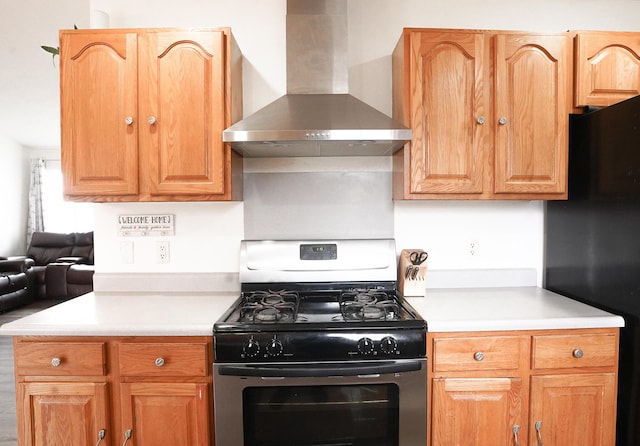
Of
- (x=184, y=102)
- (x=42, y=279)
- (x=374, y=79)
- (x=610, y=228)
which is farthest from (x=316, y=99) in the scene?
(x=42, y=279)

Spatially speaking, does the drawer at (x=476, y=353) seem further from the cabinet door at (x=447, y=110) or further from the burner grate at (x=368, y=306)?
the cabinet door at (x=447, y=110)

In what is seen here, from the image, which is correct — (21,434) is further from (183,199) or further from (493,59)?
(493,59)

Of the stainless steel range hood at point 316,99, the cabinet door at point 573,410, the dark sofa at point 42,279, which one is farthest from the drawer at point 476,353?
the dark sofa at point 42,279

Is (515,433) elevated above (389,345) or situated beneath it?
situated beneath

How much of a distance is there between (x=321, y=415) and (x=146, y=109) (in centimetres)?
152

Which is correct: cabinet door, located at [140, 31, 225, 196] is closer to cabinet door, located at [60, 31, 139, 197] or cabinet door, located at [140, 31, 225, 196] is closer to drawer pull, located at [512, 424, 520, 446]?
cabinet door, located at [60, 31, 139, 197]

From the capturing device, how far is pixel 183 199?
5.80ft

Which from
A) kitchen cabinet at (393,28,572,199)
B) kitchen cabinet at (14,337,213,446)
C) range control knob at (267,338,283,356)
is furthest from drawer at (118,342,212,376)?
kitchen cabinet at (393,28,572,199)

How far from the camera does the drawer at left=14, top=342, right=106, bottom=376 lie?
145cm

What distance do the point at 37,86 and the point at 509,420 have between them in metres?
5.87

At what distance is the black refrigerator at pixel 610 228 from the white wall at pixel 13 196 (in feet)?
26.4

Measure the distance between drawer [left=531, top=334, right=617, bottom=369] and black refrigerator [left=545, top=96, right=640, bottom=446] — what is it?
0.26 ft

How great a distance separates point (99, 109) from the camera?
68.3 inches

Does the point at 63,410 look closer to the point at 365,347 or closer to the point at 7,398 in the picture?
the point at 365,347
